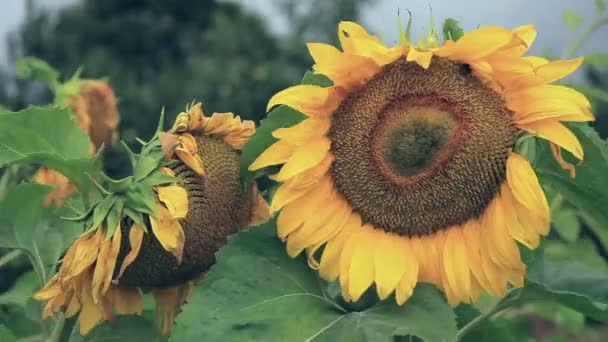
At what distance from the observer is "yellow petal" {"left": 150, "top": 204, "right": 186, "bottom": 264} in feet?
3.23

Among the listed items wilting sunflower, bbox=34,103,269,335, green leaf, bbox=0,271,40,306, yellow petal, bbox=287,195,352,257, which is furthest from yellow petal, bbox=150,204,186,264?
green leaf, bbox=0,271,40,306

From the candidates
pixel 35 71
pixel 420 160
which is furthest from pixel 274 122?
pixel 35 71

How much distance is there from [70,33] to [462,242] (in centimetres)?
2030

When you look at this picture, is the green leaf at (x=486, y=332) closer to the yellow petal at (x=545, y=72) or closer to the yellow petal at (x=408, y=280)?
the yellow petal at (x=408, y=280)

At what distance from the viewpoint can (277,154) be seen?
39.3 inches

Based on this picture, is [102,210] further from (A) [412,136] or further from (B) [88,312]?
(A) [412,136]

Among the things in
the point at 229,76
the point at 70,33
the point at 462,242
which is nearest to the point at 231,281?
the point at 462,242

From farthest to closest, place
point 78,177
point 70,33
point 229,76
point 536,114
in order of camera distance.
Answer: point 70,33 < point 229,76 < point 78,177 < point 536,114

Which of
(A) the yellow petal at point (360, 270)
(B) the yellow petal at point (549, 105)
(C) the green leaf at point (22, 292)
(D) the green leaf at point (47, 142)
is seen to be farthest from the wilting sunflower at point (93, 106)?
(B) the yellow petal at point (549, 105)

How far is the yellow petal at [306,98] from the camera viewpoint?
968 millimetres

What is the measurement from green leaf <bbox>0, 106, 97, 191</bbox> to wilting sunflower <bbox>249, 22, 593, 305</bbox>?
0.19 meters

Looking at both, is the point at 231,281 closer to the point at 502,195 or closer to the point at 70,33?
the point at 502,195

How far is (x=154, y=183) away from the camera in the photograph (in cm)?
99

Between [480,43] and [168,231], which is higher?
[480,43]
